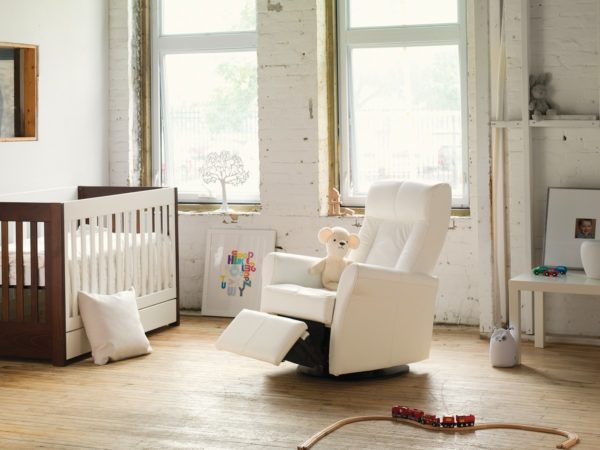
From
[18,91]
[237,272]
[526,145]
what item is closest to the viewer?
[526,145]

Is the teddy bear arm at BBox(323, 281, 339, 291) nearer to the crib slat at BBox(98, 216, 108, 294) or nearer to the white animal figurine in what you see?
the white animal figurine

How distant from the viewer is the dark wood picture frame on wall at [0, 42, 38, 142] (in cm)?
548

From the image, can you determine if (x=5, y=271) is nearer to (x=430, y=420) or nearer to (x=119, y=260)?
(x=119, y=260)

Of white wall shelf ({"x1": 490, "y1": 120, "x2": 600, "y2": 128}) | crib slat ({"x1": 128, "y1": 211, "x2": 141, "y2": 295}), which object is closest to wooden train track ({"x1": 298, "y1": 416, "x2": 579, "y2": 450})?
white wall shelf ({"x1": 490, "y1": 120, "x2": 600, "y2": 128})

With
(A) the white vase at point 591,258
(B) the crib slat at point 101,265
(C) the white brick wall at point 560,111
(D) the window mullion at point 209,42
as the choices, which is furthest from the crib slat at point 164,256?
(A) the white vase at point 591,258

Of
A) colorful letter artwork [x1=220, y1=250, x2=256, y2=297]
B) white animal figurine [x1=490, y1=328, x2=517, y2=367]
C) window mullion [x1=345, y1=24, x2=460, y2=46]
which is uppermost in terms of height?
window mullion [x1=345, y1=24, x2=460, y2=46]

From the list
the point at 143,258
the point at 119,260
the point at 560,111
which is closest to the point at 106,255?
the point at 119,260

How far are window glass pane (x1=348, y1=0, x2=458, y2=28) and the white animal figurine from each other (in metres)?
2.09

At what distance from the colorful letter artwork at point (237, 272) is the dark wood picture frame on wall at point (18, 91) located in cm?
144

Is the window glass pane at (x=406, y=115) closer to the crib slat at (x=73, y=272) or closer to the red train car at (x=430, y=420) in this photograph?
the crib slat at (x=73, y=272)

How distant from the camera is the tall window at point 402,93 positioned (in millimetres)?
5867

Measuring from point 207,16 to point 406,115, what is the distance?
153 centimetres

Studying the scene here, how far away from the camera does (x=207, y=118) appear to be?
652 centimetres

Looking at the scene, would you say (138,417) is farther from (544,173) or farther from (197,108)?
(197,108)
